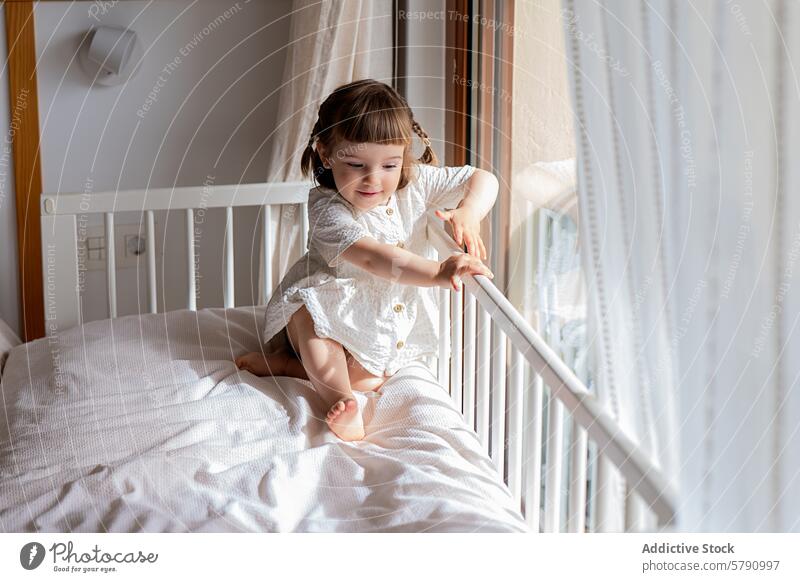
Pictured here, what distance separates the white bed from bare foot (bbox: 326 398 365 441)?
14 millimetres

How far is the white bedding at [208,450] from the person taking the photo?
35.5 inches

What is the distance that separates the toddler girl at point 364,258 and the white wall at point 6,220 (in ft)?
2.82

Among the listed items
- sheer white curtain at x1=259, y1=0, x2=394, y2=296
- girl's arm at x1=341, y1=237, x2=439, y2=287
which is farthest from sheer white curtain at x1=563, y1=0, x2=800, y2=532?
sheer white curtain at x1=259, y1=0, x2=394, y2=296

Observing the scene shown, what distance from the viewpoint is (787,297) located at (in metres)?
0.77

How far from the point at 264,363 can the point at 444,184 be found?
0.31 meters

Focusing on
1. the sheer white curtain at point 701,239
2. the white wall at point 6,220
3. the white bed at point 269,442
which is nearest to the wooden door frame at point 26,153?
the white wall at point 6,220

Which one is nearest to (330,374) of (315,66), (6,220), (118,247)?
(315,66)

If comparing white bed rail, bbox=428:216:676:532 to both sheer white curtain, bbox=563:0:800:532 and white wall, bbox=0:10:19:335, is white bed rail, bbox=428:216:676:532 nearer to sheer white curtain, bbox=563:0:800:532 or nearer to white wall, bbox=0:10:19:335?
sheer white curtain, bbox=563:0:800:532

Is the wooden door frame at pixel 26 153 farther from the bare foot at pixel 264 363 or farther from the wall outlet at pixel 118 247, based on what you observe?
the bare foot at pixel 264 363

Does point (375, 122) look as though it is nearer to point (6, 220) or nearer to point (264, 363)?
point (264, 363)

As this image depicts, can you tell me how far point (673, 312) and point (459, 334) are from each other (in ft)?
1.43
